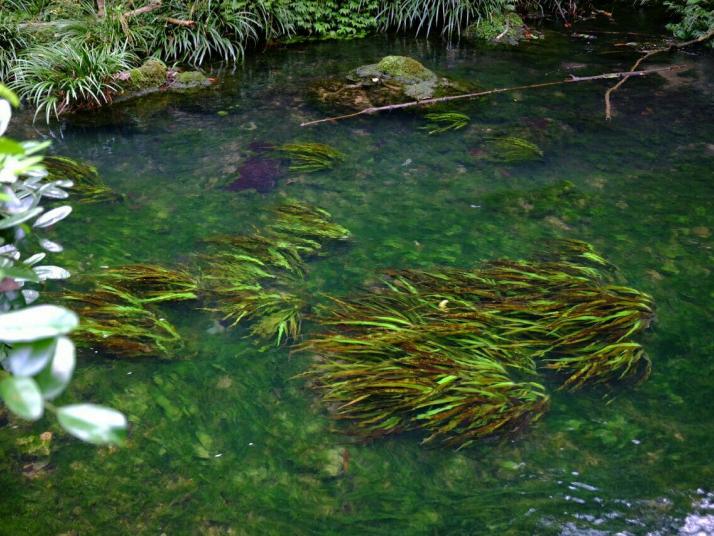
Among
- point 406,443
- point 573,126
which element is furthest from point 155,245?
point 573,126

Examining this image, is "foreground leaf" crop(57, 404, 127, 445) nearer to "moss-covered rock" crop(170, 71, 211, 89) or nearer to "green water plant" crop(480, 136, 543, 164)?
"green water plant" crop(480, 136, 543, 164)

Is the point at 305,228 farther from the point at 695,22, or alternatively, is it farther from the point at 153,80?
the point at 695,22

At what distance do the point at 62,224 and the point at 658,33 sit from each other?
748 centimetres

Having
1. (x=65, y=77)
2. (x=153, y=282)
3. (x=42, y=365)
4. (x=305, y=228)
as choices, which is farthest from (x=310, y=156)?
(x=42, y=365)

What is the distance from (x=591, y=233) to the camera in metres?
3.85

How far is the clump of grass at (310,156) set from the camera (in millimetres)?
4719

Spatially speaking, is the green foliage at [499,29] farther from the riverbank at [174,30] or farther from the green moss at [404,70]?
the green moss at [404,70]

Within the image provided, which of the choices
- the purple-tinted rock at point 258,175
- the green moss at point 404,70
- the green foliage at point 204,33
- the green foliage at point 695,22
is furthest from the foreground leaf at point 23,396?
the green foliage at point 695,22

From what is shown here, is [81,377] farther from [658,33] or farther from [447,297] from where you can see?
[658,33]

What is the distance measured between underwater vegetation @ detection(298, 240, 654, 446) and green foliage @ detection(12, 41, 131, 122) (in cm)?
400

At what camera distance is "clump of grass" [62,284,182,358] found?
9.29 feet

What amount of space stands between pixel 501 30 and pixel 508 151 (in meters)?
3.78

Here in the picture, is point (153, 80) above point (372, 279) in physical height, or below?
above

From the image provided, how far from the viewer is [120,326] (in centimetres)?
290
